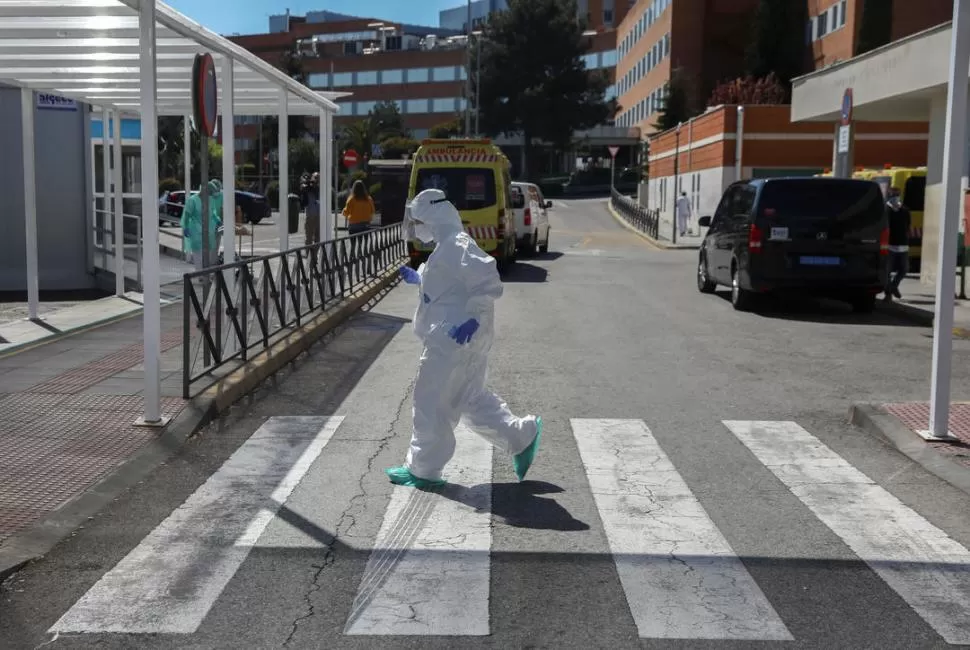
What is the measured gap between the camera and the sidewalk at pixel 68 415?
6168 mm

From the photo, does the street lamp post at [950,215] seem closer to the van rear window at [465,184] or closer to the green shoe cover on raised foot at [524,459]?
the green shoe cover on raised foot at [524,459]

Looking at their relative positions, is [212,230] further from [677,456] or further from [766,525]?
[766,525]

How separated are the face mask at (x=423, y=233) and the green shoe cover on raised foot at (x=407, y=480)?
133 cm

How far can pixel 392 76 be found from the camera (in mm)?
103562

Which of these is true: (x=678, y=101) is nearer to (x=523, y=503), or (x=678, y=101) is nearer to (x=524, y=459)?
(x=524, y=459)

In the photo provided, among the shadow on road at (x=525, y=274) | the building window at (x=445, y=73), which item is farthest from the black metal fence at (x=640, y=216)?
the building window at (x=445, y=73)

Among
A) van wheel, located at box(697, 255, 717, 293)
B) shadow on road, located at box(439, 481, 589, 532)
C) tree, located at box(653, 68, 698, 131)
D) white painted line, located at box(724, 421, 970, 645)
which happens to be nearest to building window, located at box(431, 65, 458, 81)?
tree, located at box(653, 68, 698, 131)

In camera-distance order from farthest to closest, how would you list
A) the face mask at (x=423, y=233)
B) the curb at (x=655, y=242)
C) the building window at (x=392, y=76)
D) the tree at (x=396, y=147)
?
1. the building window at (x=392, y=76)
2. the tree at (x=396, y=147)
3. the curb at (x=655, y=242)
4. the face mask at (x=423, y=233)

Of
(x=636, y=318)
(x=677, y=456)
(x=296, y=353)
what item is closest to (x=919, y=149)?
(x=636, y=318)

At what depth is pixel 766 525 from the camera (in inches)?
227

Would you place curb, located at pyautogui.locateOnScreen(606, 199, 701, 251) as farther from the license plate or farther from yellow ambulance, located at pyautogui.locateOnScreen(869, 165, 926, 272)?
the license plate

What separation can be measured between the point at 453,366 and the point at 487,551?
1348 millimetres

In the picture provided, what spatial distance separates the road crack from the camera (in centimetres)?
442

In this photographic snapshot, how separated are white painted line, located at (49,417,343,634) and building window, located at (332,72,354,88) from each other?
102 metres
